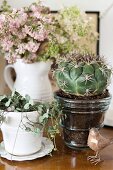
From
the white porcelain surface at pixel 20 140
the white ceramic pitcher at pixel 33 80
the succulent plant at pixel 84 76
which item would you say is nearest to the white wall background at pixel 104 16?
the white ceramic pitcher at pixel 33 80

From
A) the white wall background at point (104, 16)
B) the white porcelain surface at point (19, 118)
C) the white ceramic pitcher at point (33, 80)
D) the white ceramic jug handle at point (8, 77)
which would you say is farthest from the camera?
the white wall background at point (104, 16)

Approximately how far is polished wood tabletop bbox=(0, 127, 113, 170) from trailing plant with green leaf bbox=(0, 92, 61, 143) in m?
0.07

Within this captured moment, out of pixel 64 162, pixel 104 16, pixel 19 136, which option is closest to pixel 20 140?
pixel 19 136

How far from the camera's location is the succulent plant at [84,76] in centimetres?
84

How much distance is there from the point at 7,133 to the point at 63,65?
0.79 ft

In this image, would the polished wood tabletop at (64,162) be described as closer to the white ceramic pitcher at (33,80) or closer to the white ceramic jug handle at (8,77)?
the white ceramic pitcher at (33,80)

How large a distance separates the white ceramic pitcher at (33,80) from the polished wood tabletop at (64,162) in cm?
28

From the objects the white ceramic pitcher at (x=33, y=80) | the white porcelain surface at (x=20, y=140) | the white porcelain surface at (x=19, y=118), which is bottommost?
the white porcelain surface at (x=20, y=140)

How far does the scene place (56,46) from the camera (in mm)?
1118

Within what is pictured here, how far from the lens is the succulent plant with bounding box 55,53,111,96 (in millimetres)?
838

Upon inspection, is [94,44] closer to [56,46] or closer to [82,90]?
[56,46]

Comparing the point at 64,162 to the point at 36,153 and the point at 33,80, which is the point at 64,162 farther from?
the point at 33,80

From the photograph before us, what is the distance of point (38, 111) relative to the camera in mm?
829

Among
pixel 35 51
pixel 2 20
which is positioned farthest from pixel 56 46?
pixel 2 20
